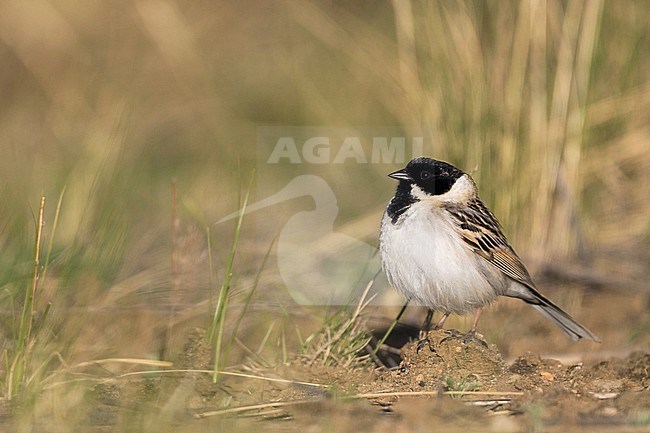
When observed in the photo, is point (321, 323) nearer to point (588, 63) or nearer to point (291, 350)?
point (291, 350)

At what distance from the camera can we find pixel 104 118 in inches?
343

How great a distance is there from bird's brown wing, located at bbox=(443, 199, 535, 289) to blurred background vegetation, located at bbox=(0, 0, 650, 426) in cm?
100

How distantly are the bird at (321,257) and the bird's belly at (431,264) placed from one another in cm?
33

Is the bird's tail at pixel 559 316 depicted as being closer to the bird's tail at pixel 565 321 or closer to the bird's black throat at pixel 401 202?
the bird's tail at pixel 565 321

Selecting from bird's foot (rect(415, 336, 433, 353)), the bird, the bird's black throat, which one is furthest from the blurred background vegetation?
bird's foot (rect(415, 336, 433, 353))

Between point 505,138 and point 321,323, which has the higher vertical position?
point 505,138

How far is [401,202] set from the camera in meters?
4.97

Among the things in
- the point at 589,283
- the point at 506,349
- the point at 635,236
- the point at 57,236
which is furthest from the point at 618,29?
the point at 57,236

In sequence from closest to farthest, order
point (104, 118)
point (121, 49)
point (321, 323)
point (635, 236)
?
point (321, 323) < point (635, 236) < point (104, 118) < point (121, 49)

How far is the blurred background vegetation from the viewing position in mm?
5289

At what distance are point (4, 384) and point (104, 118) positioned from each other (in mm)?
4861

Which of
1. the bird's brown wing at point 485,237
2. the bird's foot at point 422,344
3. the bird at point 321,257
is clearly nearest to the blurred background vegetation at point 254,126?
the bird at point 321,257

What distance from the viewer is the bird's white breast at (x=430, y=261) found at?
4.75 meters

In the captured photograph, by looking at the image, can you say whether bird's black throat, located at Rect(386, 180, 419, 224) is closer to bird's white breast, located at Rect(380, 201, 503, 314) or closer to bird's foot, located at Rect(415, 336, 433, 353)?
bird's white breast, located at Rect(380, 201, 503, 314)
